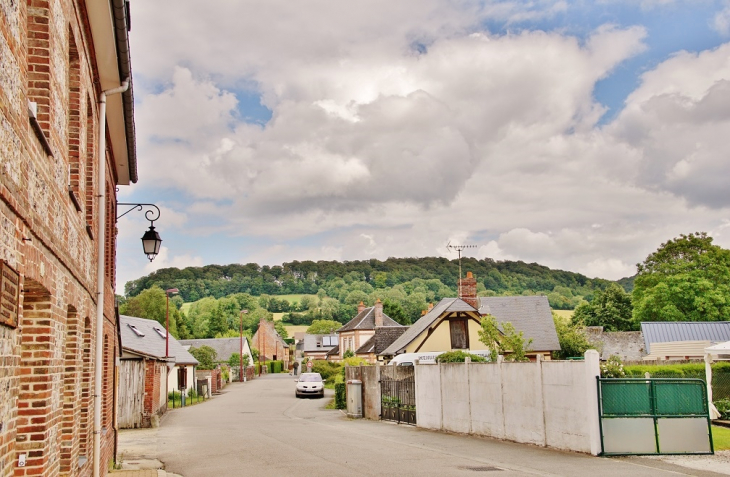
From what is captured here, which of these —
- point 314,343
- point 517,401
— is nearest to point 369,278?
point 314,343

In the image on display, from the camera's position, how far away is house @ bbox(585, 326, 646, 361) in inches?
2148

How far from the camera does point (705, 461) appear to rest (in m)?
14.6

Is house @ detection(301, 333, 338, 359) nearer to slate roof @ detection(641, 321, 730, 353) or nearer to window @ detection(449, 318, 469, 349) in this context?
window @ detection(449, 318, 469, 349)

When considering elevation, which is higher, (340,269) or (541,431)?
(340,269)

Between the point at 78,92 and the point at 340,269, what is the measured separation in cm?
15685

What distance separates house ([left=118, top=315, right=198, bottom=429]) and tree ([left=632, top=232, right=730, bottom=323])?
3893cm

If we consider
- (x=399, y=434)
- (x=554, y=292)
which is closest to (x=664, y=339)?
(x=399, y=434)

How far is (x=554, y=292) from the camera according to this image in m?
115

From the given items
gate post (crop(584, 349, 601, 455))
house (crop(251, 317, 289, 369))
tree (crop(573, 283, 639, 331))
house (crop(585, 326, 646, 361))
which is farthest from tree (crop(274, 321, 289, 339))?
gate post (crop(584, 349, 601, 455))

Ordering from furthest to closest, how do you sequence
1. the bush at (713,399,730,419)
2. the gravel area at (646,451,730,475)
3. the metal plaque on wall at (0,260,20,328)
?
the bush at (713,399,730,419)
the gravel area at (646,451,730,475)
the metal plaque on wall at (0,260,20,328)

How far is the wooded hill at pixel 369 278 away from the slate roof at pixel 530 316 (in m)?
39.4

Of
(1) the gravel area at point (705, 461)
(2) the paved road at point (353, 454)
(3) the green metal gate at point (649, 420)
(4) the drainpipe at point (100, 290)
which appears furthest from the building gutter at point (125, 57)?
(1) the gravel area at point (705, 461)

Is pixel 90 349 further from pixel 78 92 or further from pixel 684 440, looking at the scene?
pixel 684 440

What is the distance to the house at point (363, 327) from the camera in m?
80.9
